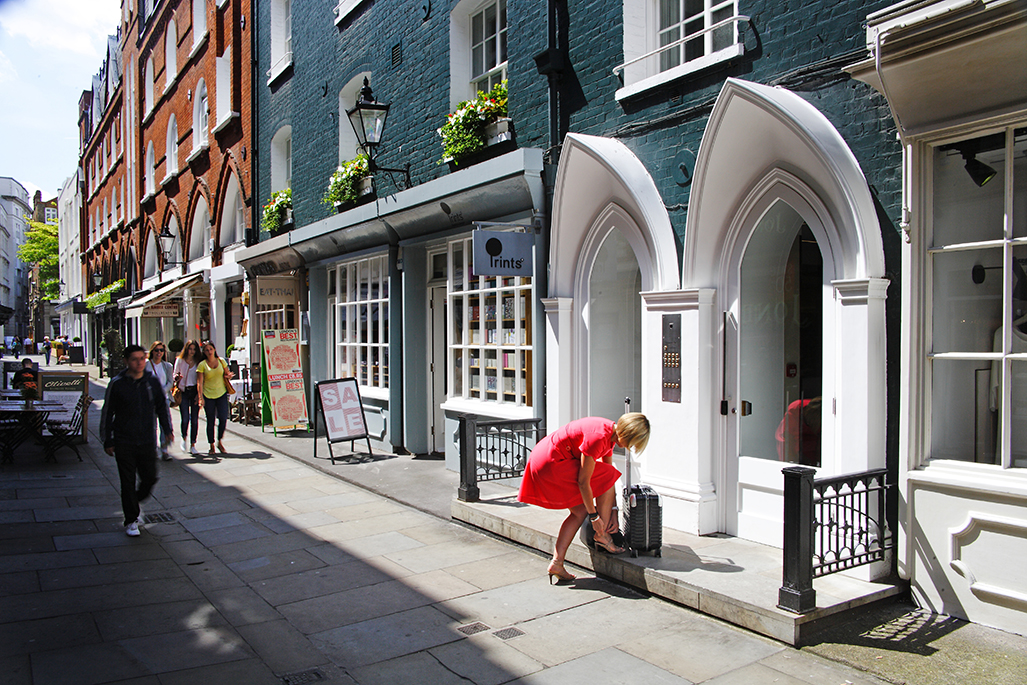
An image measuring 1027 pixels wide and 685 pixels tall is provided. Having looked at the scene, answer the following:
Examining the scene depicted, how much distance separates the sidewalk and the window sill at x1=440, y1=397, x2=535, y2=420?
4.71 feet

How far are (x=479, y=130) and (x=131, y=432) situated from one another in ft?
16.8

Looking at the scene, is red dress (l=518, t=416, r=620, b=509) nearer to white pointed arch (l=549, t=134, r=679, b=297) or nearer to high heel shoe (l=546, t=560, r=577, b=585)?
high heel shoe (l=546, t=560, r=577, b=585)

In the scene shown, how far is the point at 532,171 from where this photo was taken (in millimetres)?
8078

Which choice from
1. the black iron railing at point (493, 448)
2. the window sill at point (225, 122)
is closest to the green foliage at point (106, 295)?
the window sill at point (225, 122)

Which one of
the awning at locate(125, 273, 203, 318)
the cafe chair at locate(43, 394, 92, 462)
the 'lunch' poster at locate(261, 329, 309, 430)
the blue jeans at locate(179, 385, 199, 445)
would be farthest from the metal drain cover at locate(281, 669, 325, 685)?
the awning at locate(125, 273, 203, 318)

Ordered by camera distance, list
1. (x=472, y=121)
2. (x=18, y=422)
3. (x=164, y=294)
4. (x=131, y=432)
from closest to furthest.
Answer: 1. (x=131, y=432)
2. (x=472, y=121)
3. (x=18, y=422)
4. (x=164, y=294)

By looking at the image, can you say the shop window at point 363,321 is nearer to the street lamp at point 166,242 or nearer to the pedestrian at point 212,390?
the pedestrian at point 212,390

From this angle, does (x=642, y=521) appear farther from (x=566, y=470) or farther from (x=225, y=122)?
(x=225, y=122)

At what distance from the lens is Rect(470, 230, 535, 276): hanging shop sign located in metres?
7.86

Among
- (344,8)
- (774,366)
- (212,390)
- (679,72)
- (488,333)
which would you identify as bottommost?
(212,390)

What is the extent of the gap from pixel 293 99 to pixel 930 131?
12567mm

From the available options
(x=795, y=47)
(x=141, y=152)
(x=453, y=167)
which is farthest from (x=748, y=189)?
(x=141, y=152)

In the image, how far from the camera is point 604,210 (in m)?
7.39

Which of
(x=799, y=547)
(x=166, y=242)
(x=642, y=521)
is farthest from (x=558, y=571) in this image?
(x=166, y=242)
